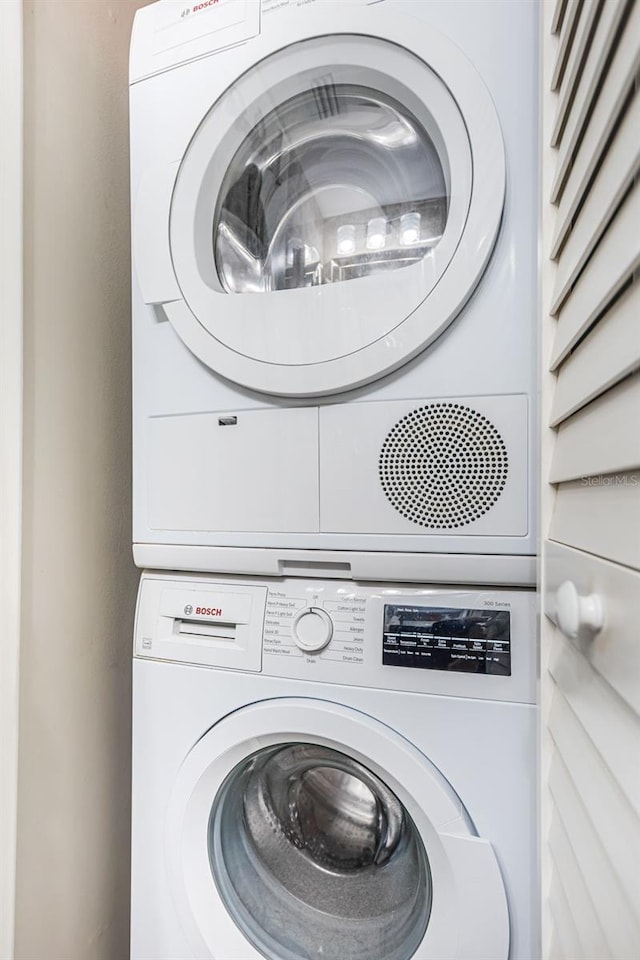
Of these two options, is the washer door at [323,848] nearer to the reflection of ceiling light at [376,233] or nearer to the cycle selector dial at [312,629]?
the cycle selector dial at [312,629]

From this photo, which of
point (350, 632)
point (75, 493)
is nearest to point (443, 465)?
point (350, 632)

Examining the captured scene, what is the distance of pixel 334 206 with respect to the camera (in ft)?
2.86

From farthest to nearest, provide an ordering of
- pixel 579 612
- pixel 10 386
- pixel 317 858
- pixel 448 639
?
pixel 317 858 → pixel 10 386 → pixel 448 639 → pixel 579 612

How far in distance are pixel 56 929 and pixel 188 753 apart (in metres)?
0.38

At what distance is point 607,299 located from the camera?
0.40 meters

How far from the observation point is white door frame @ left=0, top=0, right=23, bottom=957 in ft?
2.65

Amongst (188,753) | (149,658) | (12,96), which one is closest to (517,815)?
(188,753)

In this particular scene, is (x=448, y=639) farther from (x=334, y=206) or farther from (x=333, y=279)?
(x=334, y=206)

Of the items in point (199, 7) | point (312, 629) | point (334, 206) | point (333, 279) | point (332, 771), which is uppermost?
point (199, 7)

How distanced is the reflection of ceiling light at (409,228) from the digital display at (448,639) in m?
0.53

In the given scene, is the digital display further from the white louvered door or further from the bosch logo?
the bosch logo

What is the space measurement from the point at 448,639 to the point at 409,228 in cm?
58

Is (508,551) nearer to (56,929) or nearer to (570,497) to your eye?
(570,497)

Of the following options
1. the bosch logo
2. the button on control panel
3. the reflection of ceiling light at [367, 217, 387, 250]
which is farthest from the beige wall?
the reflection of ceiling light at [367, 217, 387, 250]
